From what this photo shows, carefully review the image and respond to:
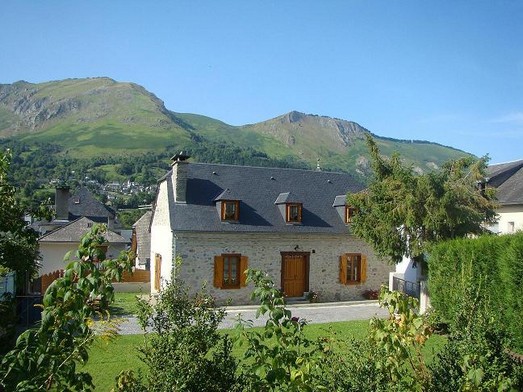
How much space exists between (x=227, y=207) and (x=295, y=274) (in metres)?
4.84

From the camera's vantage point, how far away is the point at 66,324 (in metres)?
3.52

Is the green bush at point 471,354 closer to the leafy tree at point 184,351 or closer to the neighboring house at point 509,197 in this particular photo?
the leafy tree at point 184,351

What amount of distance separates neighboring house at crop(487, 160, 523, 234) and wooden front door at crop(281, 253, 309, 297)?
9.24 meters

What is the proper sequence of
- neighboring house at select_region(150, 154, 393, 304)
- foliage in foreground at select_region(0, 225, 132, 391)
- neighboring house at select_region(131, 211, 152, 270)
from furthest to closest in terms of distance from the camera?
neighboring house at select_region(131, 211, 152, 270), neighboring house at select_region(150, 154, 393, 304), foliage in foreground at select_region(0, 225, 132, 391)

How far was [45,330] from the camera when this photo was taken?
331cm

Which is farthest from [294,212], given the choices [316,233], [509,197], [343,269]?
[509,197]

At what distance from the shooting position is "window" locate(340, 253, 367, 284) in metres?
24.6

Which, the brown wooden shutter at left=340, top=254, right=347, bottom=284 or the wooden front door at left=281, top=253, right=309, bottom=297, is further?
the brown wooden shutter at left=340, top=254, right=347, bottom=284

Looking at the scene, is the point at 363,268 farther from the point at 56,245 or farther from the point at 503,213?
the point at 56,245

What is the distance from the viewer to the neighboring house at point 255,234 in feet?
72.1

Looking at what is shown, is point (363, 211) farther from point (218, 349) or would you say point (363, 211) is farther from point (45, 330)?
point (45, 330)

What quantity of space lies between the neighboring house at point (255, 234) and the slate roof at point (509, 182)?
23.3 feet

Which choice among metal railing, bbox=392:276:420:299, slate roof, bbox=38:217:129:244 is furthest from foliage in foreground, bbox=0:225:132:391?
slate roof, bbox=38:217:129:244

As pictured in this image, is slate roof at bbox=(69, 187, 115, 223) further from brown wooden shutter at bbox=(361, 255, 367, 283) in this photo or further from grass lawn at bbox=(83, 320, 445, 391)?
grass lawn at bbox=(83, 320, 445, 391)
